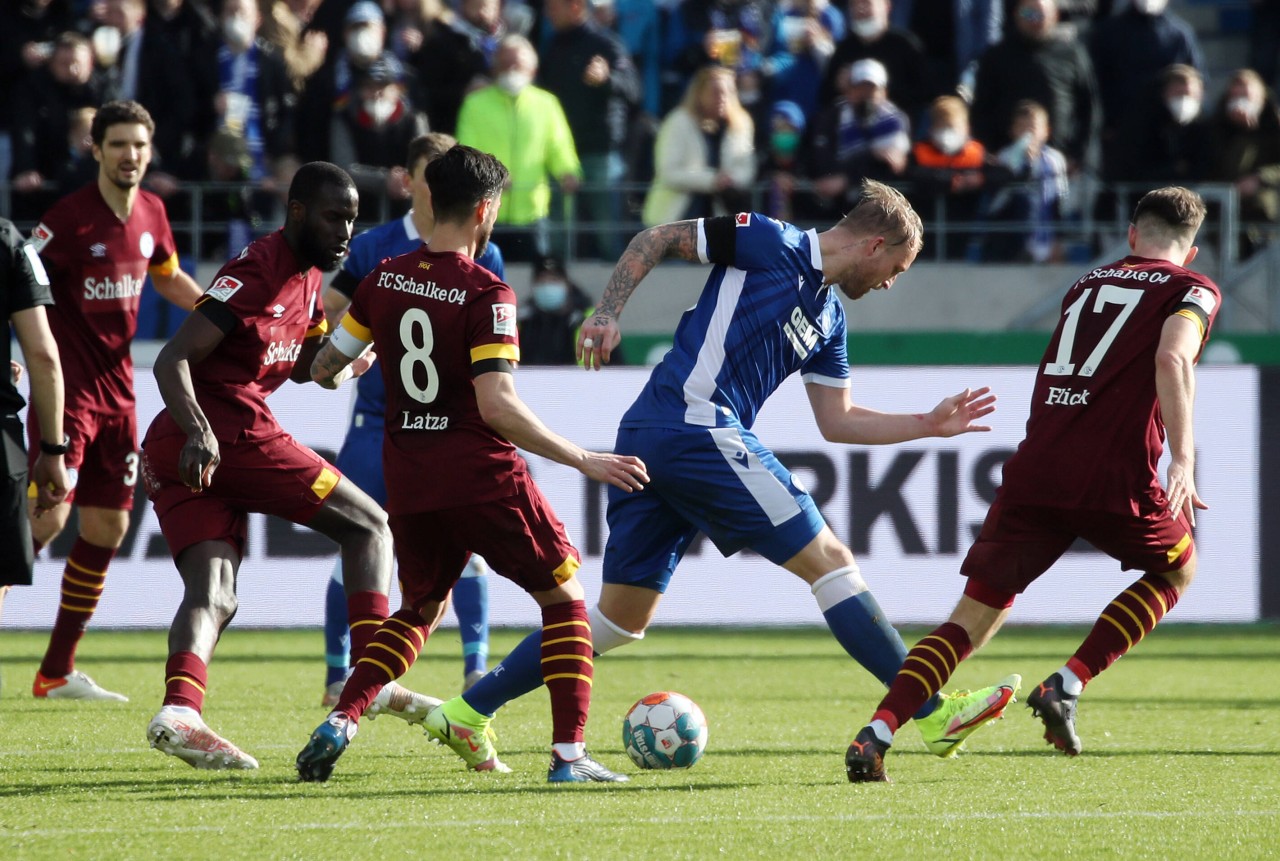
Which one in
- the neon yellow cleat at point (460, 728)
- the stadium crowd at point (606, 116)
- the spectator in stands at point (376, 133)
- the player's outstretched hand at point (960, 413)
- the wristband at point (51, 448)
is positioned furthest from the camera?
the stadium crowd at point (606, 116)

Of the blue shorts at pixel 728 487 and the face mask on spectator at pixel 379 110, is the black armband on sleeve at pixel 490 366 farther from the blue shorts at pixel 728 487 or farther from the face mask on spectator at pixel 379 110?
the face mask on spectator at pixel 379 110

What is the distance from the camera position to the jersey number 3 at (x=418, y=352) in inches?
208

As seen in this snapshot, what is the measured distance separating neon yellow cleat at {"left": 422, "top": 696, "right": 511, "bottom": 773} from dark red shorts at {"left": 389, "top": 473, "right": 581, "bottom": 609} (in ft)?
1.25

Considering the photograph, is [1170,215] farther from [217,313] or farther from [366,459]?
[366,459]

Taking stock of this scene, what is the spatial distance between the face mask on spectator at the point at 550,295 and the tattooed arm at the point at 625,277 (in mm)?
6503

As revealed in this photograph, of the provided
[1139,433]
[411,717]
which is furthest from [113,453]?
[1139,433]

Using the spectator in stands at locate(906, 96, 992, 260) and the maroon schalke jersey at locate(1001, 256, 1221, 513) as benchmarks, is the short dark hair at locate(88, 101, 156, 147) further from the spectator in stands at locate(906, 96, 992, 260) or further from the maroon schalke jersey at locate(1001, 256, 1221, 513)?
the spectator in stands at locate(906, 96, 992, 260)

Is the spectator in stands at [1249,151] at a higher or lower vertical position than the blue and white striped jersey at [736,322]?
higher

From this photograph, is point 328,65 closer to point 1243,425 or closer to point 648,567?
point 1243,425

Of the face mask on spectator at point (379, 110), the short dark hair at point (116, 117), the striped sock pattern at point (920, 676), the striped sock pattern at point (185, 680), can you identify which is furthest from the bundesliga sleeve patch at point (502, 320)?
the face mask on spectator at point (379, 110)

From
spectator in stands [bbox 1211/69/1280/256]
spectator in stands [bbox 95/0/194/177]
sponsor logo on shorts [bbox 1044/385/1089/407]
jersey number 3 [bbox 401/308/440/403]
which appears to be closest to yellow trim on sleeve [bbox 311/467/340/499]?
jersey number 3 [bbox 401/308/440/403]

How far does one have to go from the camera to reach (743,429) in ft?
19.1

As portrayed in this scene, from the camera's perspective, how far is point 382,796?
209 inches

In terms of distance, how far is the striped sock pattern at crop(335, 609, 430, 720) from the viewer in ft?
17.7
